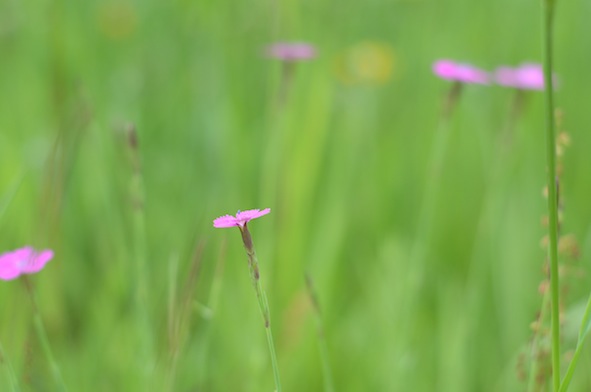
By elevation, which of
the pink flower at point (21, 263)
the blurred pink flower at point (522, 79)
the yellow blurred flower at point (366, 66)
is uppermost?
the yellow blurred flower at point (366, 66)

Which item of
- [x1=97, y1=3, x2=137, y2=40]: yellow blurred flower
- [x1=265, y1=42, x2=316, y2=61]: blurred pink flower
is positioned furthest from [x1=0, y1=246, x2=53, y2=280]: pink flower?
[x1=97, y1=3, x2=137, y2=40]: yellow blurred flower

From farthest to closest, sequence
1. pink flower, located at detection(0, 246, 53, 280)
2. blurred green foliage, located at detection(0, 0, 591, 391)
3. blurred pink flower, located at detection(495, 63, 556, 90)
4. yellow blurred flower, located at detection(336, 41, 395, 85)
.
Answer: yellow blurred flower, located at detection(336, 41, 395, 85)
blurred green foliage, located at detection(0, 0, 591, 391)
blurred pink flower, located at detection(495, 63, 556, 90)
pink flower, located at detection(0, 246, 53, 280)

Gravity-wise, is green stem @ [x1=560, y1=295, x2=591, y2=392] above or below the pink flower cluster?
below

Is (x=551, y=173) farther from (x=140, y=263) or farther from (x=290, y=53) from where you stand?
(x=290, y=53)

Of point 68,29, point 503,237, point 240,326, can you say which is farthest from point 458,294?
point 68,29

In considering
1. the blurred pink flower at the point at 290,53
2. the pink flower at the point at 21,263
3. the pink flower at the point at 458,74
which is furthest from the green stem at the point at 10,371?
the blurred pink flower at the point at 290,53

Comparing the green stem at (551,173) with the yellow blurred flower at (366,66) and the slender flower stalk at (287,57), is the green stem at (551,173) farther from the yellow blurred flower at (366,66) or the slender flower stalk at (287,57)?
the yellow blurred flower at (366,66)

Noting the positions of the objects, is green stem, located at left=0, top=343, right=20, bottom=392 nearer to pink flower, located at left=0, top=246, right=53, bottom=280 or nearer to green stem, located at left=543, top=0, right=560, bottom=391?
pink flower, located at left=0, top=246, right=53, bottom=280
